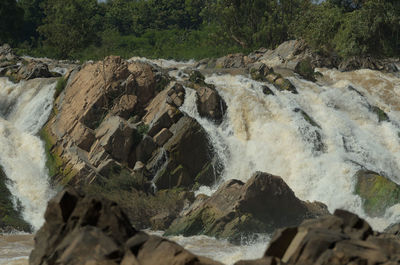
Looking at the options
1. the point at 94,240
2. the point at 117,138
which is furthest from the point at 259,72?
the point at 94,240

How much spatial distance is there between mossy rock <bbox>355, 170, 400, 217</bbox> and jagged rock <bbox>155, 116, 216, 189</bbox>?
7349mm

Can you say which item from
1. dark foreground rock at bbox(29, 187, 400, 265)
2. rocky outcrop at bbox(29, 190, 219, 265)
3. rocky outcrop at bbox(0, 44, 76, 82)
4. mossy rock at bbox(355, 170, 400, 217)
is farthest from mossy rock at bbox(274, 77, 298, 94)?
rocky outcrop at bbox(29, 190, 219, 265)

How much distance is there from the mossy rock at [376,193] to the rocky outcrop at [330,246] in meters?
15.1

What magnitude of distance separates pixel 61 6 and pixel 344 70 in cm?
3297

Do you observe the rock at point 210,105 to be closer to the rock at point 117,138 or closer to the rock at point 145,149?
the rock at point 145,149

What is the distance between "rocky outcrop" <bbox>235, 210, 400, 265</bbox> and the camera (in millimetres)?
12719

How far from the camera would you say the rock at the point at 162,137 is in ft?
107

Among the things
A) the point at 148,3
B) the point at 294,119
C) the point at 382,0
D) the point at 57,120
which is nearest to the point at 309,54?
the point at 382,0

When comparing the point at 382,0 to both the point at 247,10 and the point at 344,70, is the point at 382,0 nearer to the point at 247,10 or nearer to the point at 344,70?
the point at 344,70

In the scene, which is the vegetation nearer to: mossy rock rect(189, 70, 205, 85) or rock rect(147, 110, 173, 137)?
mossy rock rect(189, 70, 205, 85)

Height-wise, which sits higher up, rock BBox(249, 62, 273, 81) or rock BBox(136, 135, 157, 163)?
rock BBox(136, 135, 157, 163)

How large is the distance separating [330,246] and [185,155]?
19711mm

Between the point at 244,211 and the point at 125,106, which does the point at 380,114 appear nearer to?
the point at 125,106

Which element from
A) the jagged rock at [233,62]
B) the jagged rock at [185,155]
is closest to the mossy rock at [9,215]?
the jagged rock at [185,155]
